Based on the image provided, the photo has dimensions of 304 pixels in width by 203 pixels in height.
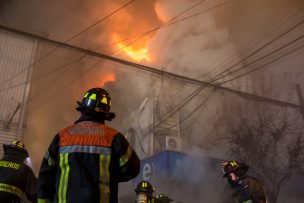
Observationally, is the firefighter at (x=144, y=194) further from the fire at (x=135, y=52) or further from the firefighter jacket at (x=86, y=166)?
the fire at (x=135, y=52)

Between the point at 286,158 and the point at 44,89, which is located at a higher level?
the point at 44,89

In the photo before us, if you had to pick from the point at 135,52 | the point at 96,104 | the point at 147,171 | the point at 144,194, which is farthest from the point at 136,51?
the point at 96,104

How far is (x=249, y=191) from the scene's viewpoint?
566cm

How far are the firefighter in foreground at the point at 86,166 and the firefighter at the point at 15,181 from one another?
1634 millimetres

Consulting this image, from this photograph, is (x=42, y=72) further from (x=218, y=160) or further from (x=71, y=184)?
(x=71, y=184)

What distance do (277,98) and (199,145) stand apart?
14.6 feet

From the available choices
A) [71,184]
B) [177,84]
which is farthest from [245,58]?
[71,184]

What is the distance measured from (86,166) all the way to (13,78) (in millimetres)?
13443

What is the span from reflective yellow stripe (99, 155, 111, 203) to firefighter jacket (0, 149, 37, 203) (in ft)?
6.37

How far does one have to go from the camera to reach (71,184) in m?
2.78

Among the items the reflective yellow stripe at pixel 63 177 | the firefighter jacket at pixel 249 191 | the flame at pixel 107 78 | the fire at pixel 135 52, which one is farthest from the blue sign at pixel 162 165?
the reflective yellow stripe at pixel 63 177

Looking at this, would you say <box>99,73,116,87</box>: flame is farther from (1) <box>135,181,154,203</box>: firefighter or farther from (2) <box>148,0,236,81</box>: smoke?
(1) <box>135,181,154,203</box>: firefighter

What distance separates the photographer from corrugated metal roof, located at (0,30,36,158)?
14.4m

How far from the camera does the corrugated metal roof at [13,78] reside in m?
14.4
